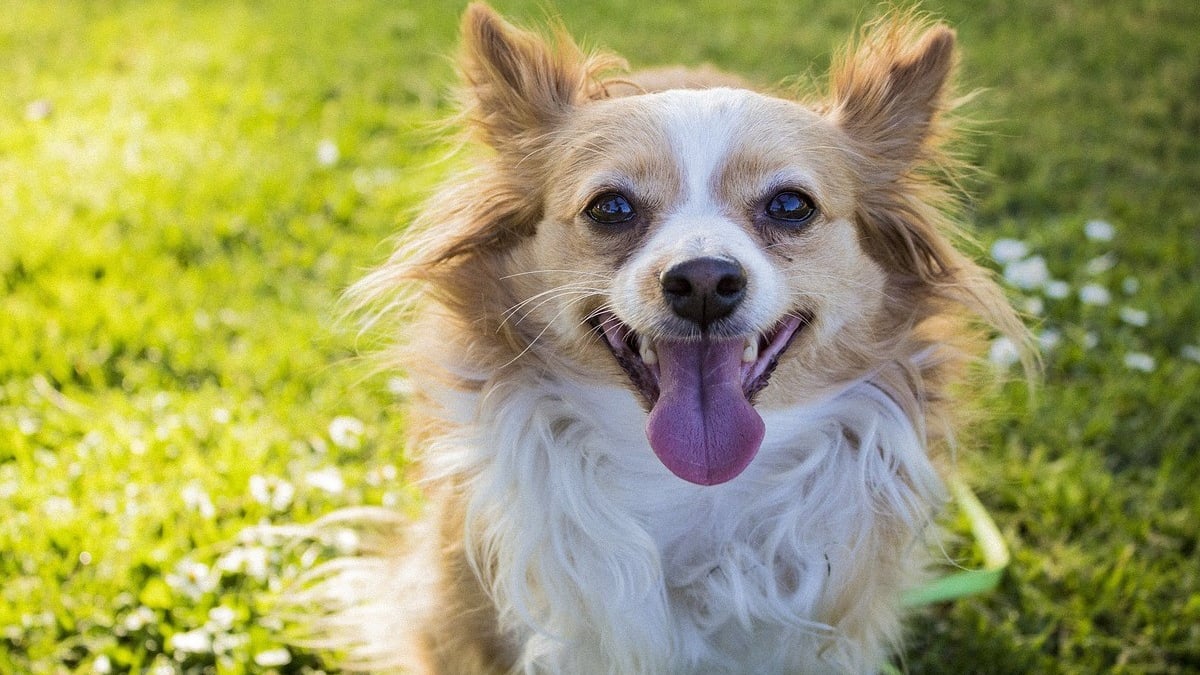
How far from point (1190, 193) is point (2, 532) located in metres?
5.38

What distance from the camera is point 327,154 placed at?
5.26 m

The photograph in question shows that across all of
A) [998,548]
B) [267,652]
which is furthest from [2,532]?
[998,548]

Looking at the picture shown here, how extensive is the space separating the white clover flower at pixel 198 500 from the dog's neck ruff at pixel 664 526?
47.4 inches

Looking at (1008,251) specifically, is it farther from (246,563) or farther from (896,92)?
(246,563)

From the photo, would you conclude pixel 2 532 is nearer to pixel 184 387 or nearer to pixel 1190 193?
pixel 184 387

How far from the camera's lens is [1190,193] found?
5113mm

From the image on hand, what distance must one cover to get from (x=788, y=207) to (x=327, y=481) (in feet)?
6.19

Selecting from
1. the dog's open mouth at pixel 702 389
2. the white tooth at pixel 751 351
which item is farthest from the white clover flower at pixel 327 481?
the white tooth at pixel 751 351

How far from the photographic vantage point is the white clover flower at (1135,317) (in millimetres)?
4176

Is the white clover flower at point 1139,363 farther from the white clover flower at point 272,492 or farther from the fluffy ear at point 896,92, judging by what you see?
the white clover flower at point 272,492

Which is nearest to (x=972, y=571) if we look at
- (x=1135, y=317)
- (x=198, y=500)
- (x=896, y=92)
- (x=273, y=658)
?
(x=896, y=92)

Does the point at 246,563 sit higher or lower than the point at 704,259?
lower

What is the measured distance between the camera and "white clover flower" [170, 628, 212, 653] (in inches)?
111

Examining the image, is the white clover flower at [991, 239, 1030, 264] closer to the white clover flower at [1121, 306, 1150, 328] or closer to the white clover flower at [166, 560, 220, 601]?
the white clover flower at [1121, 306, 1150, 328]
